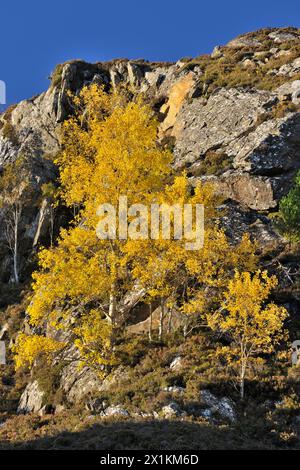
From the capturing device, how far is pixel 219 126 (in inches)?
1813

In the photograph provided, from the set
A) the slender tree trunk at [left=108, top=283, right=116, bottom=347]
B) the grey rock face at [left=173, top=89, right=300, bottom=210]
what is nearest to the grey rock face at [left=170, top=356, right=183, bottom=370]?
the slender tree trunk at [left=108, top=283, right=116, bottom=347]

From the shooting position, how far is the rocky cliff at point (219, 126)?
1378 inches

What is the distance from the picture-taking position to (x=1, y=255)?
44.2 m

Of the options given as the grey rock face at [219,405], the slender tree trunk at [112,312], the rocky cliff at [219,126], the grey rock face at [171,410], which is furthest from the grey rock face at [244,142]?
the grey rock face at [171,410]

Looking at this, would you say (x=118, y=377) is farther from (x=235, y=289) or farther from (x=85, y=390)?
(x=235, y=289)

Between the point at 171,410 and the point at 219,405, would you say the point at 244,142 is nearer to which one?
the point at 219,405

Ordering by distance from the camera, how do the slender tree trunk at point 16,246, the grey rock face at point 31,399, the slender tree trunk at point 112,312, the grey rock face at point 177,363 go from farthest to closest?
1. the slender tree trunk at point 16,246
2. the grey rock face at point 31,399
3. the slender tree trunk at point 112,312
4. the grey rock face at point 177,363

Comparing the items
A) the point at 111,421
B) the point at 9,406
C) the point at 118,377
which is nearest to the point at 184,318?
the point at 118,377

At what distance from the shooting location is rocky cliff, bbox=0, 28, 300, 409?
35.0 meters

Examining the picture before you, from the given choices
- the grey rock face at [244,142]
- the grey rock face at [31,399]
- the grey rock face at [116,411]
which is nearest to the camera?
the grey rock face at [116,411]

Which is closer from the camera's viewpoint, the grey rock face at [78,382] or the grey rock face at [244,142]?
the grey rock face at [78,382]

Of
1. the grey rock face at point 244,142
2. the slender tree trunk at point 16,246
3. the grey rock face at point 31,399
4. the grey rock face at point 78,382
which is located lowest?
A: the grey rock face at point 31,399

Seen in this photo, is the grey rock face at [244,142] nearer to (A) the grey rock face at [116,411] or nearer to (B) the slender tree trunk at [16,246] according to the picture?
(B) the slender tree trunk at [16,246]
